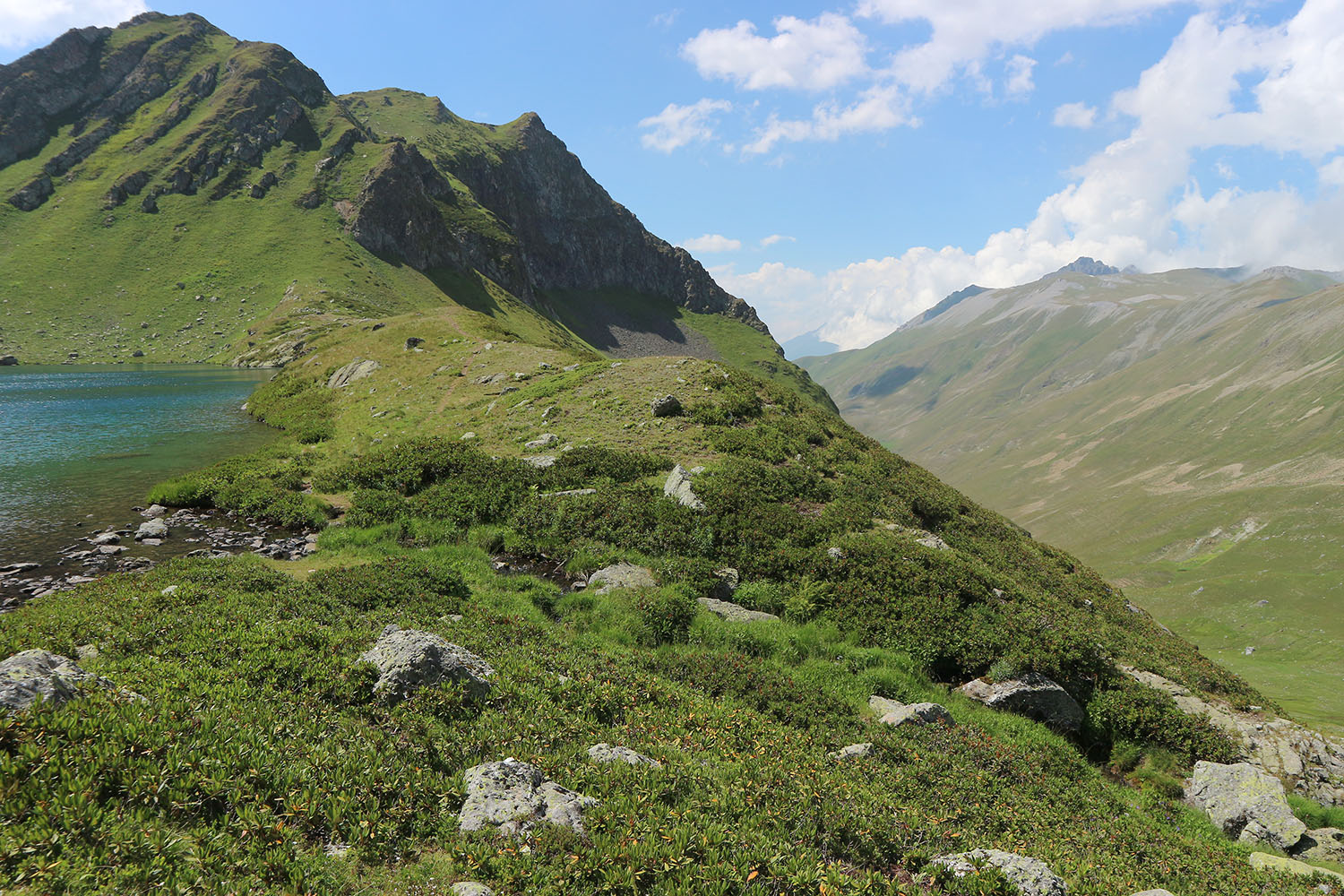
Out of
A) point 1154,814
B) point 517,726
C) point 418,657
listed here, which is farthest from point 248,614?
point 1154,814

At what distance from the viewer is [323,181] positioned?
7741 inches

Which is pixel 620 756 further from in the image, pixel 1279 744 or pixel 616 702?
pixel 1279 744

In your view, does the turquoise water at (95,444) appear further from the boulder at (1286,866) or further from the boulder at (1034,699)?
the boulder at (1286,866)

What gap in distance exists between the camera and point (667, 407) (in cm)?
3206

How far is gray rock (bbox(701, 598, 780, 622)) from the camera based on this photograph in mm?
16609

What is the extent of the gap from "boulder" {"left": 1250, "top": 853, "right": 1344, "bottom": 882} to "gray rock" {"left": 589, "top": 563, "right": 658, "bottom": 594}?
527 inches

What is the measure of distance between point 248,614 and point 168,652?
6.14 feet

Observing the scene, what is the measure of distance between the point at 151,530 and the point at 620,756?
21709 mm

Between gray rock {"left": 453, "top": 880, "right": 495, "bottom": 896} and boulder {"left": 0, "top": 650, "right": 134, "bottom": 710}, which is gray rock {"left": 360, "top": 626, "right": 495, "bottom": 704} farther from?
gray rock {"left": 453, "top": 880, "right": 495, "bottom": 896}

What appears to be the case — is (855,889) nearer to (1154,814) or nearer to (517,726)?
(517,726)

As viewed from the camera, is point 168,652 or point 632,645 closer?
point 168,652

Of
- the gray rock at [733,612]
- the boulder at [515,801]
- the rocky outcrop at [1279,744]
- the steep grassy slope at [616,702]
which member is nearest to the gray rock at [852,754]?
the steep grassy slope at [616,702]

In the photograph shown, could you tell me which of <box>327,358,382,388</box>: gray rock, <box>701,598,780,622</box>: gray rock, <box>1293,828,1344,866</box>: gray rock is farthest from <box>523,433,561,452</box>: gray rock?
<box>327,358,382,388</box>: gray rock

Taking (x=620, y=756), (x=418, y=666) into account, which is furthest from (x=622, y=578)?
(x=620, y=756)
